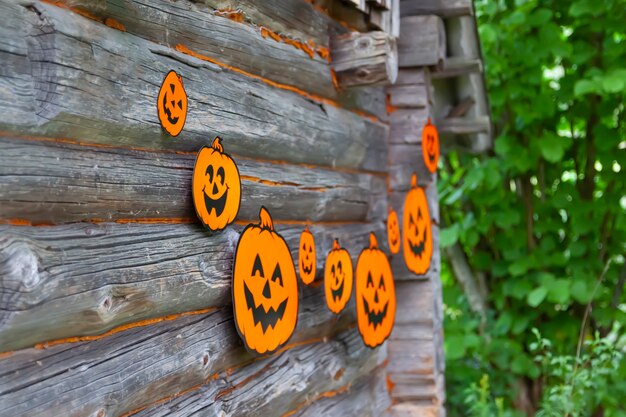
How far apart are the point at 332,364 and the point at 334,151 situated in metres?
0.88

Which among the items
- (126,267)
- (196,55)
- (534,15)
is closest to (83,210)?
(126,267)

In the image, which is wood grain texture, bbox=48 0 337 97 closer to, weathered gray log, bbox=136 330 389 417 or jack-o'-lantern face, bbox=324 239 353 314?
jack-o'-lantern face, bbox=324 239 353 314

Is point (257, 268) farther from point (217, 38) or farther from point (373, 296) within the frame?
point (373, 296)

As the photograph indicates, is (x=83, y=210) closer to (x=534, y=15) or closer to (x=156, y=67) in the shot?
(x=156, y=67)

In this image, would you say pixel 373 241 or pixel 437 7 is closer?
pixel 373 241

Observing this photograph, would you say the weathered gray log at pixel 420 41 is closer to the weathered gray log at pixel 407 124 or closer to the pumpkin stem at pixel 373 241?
the weathered gray log at pixel 407 124

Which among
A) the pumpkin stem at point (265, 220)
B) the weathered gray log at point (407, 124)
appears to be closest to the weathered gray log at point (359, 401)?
the pumpkin stem at point (265, 220)

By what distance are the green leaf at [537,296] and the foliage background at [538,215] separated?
0.05 feet

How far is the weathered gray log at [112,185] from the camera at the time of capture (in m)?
1.67

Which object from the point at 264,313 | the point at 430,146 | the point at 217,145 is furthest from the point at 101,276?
the point at 430,146

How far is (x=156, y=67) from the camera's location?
2154 mm

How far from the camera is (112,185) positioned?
195cm

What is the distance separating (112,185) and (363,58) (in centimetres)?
169

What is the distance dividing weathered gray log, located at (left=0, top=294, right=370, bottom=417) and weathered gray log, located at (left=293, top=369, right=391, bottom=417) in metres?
0.41
